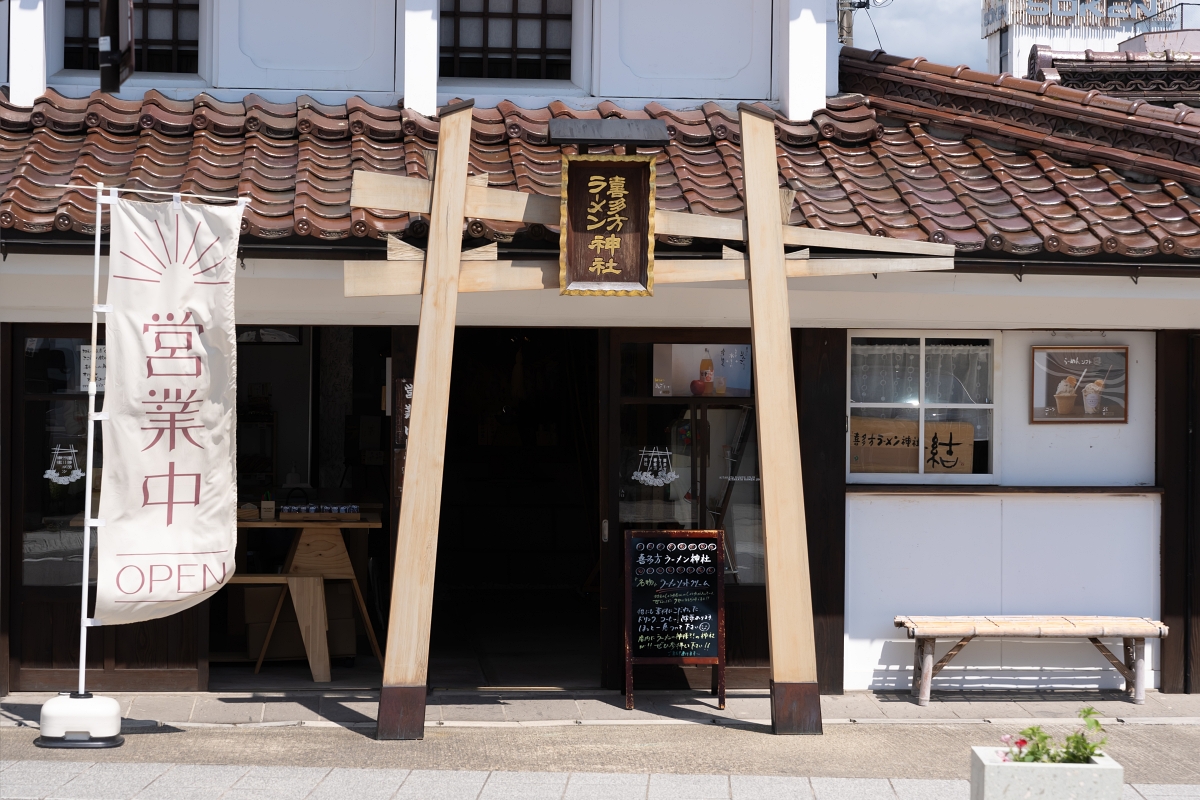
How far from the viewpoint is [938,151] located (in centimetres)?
893

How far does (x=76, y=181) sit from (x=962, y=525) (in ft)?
21.1

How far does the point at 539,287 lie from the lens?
7102mm

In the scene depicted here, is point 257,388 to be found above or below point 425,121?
below

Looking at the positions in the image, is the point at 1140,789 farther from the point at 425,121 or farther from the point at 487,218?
the point at 425,121

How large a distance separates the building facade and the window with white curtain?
0.02m

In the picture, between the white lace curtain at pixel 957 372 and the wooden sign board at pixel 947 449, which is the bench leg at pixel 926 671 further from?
the white lace curtain at pixel 957 372

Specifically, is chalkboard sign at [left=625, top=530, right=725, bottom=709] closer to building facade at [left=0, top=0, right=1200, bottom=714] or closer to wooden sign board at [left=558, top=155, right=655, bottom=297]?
building facade at [left=0, top=0, right=1200, bottom=714]

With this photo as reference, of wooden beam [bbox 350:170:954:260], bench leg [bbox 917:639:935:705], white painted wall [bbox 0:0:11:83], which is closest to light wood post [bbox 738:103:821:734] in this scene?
wooden beam [bbox 350:170:954:260]

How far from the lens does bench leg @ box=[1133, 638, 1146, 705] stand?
8359 millimetres

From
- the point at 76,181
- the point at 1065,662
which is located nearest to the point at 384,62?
the point at 76,181

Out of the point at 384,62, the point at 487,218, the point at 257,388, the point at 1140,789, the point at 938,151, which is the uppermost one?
the point at 384,62

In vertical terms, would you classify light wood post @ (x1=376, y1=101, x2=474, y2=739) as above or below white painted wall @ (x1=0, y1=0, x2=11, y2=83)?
below

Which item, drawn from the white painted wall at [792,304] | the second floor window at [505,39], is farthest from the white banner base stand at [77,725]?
the second floor window at [505,39]

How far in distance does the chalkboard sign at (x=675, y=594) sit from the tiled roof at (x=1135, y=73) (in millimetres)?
9194
